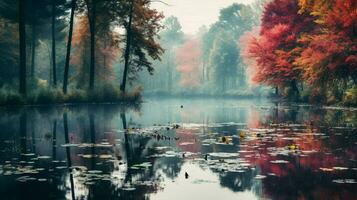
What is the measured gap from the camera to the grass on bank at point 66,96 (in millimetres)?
42316

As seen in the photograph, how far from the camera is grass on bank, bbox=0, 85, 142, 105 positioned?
42.3 metres

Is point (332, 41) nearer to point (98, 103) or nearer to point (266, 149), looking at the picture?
point (98, 103)

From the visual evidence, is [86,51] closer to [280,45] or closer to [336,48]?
[280,45]

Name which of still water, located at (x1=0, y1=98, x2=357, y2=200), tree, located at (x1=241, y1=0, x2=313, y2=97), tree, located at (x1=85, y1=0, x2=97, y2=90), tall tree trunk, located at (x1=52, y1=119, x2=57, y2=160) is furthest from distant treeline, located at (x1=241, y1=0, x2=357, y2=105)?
tall tree trunk, located at (x1=52, y1=119, x2=57, y2=160)

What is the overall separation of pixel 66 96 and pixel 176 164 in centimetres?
3462

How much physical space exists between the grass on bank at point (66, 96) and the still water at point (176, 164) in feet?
51.3

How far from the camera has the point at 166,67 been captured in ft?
448

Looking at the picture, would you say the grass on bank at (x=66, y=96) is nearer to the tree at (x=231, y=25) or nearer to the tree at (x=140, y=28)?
the tree at (x=140, y=28)

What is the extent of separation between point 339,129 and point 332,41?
19889 mm

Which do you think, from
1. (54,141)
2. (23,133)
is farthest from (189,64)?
A: (54,141)

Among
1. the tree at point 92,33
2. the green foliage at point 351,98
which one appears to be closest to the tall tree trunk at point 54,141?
the tree at point 92,33

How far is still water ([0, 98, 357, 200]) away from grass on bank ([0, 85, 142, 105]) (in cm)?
1564

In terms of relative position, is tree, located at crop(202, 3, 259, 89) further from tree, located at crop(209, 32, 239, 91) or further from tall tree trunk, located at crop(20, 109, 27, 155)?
tall tree trunk, located at crop(20, 109, 27, 155)

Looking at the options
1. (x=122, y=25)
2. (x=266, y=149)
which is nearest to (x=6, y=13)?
(x=122, y=25)
